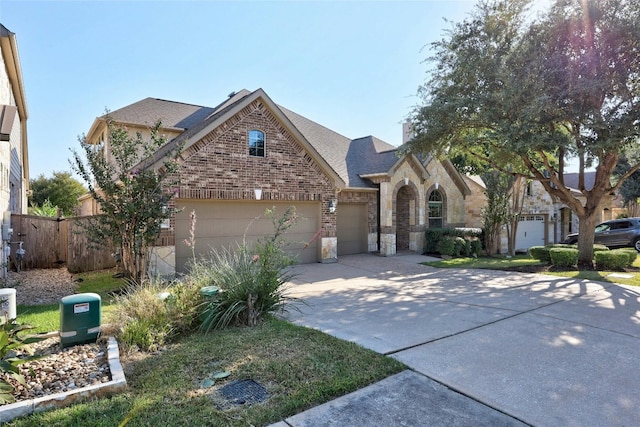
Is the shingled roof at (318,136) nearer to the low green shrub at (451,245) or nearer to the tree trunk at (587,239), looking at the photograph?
the low green shrub at (451,245)

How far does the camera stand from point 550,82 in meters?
10.7

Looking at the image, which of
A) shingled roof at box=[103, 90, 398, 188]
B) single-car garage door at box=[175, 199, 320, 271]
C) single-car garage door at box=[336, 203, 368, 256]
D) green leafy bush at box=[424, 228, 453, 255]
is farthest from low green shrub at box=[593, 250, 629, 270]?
single-car garage door at box=[175, 199, 320, 271]

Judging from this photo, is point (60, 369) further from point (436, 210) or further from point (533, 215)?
point (533, 215)

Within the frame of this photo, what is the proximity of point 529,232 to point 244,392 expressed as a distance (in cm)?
2396

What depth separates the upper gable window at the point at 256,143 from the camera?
12.2 meters

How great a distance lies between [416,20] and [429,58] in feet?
9.82

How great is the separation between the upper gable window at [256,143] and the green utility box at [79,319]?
26.1ft

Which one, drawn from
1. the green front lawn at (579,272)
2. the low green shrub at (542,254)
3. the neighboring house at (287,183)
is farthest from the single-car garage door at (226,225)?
the low green shrub at (542,254)

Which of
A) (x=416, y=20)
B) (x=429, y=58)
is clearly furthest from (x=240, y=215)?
(x=429, y=58)

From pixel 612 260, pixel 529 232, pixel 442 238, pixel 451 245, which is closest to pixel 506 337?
pixel 612 260

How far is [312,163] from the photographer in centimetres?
1353

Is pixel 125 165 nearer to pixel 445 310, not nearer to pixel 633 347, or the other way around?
pixel 445 310

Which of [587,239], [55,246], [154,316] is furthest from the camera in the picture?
[587,239]

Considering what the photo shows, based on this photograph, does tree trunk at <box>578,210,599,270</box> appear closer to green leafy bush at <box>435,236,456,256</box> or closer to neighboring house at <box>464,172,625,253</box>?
green leafy bush at <box>435,236,456,256</box>
